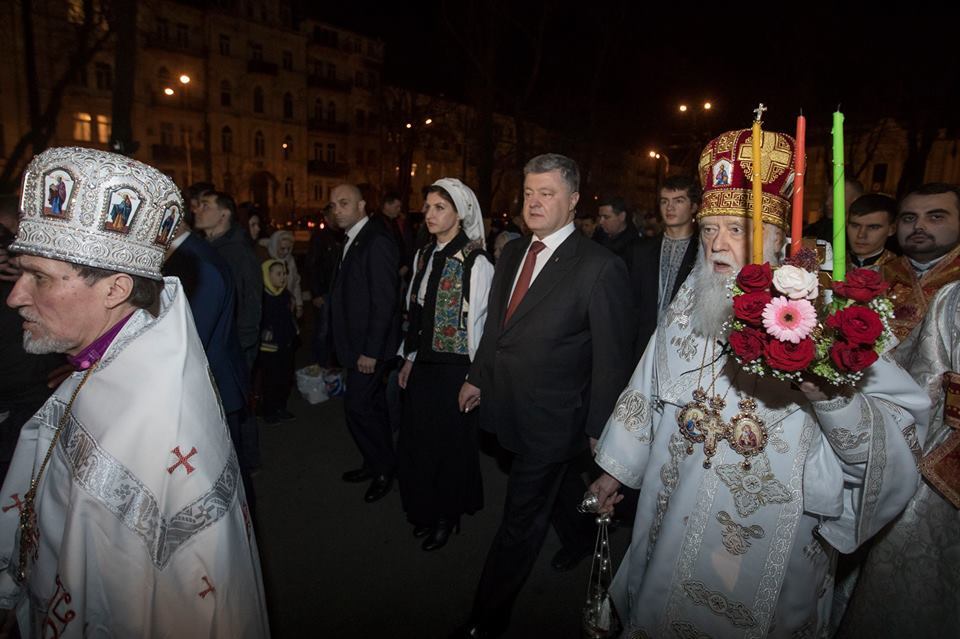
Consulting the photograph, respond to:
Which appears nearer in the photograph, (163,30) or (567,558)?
(567,558)

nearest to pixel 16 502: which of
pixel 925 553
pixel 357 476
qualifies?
pixel 357 476

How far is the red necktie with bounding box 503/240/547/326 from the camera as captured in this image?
341 centimetres

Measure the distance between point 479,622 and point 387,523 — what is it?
1505mm

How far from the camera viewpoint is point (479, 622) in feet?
10.4

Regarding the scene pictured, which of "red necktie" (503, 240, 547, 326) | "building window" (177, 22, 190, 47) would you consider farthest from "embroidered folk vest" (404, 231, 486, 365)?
"building window" (177, 22, 190, 47)

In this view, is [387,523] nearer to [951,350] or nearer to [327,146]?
[951,350]

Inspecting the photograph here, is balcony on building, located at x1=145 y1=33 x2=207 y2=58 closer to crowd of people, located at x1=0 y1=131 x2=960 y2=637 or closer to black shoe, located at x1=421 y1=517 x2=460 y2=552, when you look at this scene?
crowd of people, located at x1=0 y1=131 x2=960 y2=637

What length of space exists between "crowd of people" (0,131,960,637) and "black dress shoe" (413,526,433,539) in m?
0.09

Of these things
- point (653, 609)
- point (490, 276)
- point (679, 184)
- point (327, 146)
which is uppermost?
point (327, 146)

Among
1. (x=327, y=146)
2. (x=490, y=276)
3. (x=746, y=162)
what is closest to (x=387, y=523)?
(x=490, y=276)

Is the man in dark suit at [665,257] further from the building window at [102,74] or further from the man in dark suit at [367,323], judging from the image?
the building window at [102,74]

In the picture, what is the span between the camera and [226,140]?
44.5 meters

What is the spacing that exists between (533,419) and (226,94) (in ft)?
163

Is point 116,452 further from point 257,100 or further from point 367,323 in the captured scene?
point 257,100
